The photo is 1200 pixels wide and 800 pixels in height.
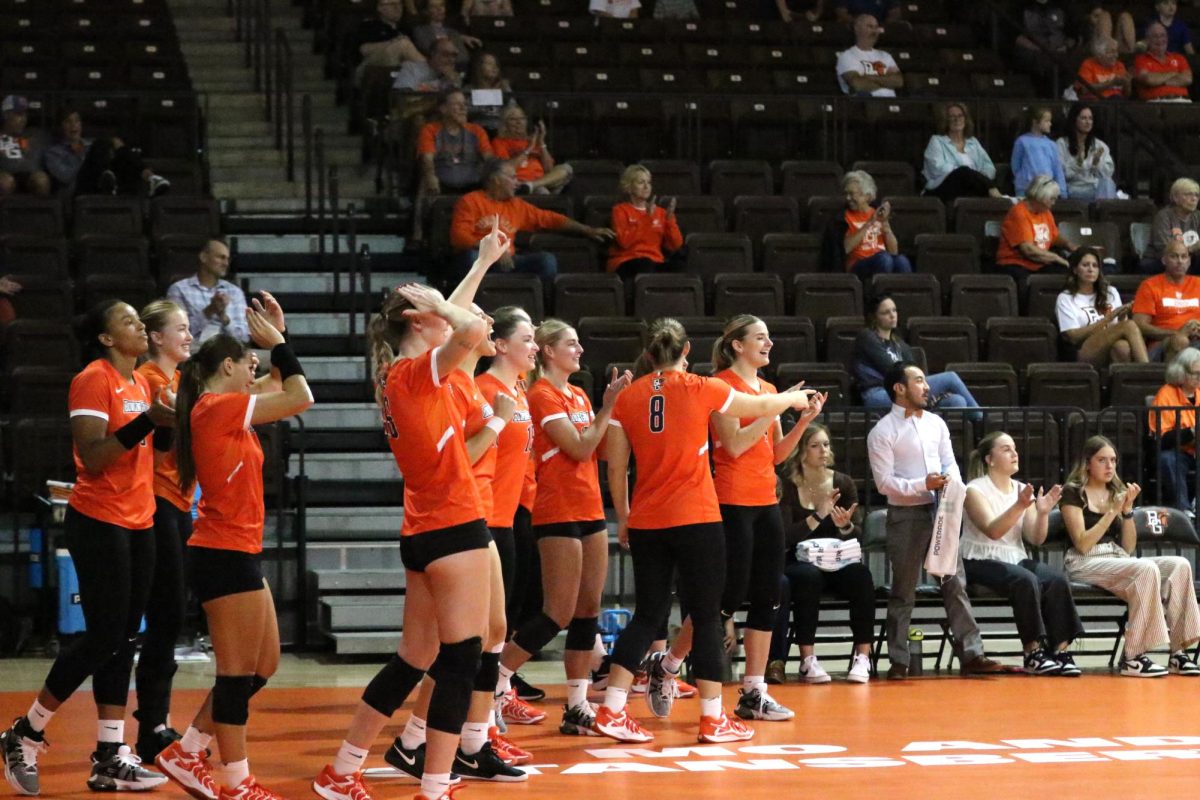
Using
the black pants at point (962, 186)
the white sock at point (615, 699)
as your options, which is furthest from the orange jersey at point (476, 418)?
the black pants at point (962, 186)

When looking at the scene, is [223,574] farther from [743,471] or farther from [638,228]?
[638,228]

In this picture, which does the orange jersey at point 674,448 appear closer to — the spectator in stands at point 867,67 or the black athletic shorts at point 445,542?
the black athletic shorts at point 445,542

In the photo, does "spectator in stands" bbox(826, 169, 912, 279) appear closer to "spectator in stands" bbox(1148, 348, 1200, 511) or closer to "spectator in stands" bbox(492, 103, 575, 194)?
"spectator in stands" bbox(492, 103, 575, 194)

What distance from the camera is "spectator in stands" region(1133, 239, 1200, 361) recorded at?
12.5m

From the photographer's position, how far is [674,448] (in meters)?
7.23

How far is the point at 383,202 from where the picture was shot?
13828mm

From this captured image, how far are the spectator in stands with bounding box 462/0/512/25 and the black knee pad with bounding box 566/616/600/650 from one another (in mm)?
8937

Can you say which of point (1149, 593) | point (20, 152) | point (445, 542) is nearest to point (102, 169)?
point (20, 152)

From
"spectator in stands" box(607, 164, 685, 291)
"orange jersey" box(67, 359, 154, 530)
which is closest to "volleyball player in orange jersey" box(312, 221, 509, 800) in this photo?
"orange jersey" box(67, 359, 154, 530)

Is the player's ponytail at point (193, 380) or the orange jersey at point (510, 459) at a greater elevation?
the player's ponytail at point (193, 380)

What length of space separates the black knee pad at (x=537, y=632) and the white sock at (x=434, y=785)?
1811 millimetres

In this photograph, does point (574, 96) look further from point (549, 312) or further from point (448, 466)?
point (448, 466)

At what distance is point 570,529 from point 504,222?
15.8ft

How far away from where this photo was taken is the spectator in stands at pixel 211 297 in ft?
36.8
